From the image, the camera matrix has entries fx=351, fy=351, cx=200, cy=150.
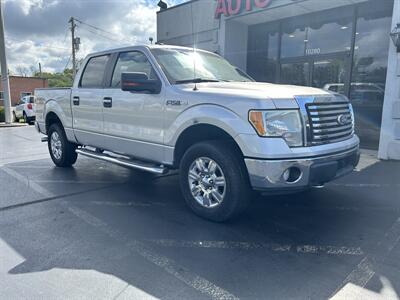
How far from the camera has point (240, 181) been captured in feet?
11.8

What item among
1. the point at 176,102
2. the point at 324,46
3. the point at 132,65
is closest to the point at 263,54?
the point at 324,46

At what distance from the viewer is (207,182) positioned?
3.90 metres

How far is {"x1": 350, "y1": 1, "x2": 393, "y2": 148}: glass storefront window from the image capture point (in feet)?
27.9

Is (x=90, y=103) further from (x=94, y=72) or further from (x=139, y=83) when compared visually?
(x=139, y=83)

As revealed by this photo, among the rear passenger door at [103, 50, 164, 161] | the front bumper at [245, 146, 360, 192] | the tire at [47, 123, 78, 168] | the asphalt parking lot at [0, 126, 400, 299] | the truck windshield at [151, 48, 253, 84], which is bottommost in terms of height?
the asphalt parking lot at [0, 126, 400, 299]

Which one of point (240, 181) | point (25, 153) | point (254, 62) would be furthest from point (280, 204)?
point (254, 62)

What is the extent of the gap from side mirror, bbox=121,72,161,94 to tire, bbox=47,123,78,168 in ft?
9.38

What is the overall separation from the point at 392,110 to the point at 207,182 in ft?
17.6

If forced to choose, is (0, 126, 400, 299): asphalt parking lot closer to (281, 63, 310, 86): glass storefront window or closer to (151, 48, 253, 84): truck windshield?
(151, 48, 253, 84): truck windshield

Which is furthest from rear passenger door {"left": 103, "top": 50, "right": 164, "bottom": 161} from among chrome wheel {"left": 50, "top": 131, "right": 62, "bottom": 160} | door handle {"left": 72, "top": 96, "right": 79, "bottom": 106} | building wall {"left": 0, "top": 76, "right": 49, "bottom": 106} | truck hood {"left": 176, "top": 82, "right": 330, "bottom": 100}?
building wall {"left": 0, "top": 76, "right": 49, "bottom": 106}

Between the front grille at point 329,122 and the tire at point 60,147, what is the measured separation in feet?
15.1

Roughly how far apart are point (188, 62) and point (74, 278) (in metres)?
3.04

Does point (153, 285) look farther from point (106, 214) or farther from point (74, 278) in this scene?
point (106, 214)

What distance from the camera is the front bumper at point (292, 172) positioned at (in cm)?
333
